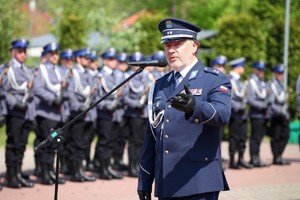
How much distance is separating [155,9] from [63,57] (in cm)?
3914

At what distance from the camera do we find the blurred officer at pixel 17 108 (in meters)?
10.4

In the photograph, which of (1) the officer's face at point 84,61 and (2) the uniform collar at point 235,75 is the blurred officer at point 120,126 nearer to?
(1) the officer's face at point 84,61

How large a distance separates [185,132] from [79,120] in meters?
6.68

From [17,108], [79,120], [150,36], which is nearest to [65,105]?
[79,120]

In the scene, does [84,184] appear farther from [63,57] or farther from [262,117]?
[262,117]

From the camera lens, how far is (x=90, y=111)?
11680 mm

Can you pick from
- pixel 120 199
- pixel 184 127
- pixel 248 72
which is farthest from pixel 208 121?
pixel 248 72

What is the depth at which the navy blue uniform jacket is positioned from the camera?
199 inches

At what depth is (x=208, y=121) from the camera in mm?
4770

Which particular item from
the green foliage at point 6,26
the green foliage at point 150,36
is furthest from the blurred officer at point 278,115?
the green foliage at point 150,36


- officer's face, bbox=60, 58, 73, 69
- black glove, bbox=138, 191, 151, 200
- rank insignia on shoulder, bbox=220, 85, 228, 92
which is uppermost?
officer's face, bbox=60, 58, 73, 69

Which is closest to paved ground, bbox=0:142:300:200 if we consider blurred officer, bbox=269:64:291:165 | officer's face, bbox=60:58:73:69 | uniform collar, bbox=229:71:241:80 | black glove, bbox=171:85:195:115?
blurred officer, bbox=269:64:291:165

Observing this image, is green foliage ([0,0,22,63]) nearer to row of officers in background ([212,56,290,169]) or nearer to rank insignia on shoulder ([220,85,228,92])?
row of officers in background ([212,56,290,169])

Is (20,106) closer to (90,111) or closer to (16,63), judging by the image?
(16,63)
